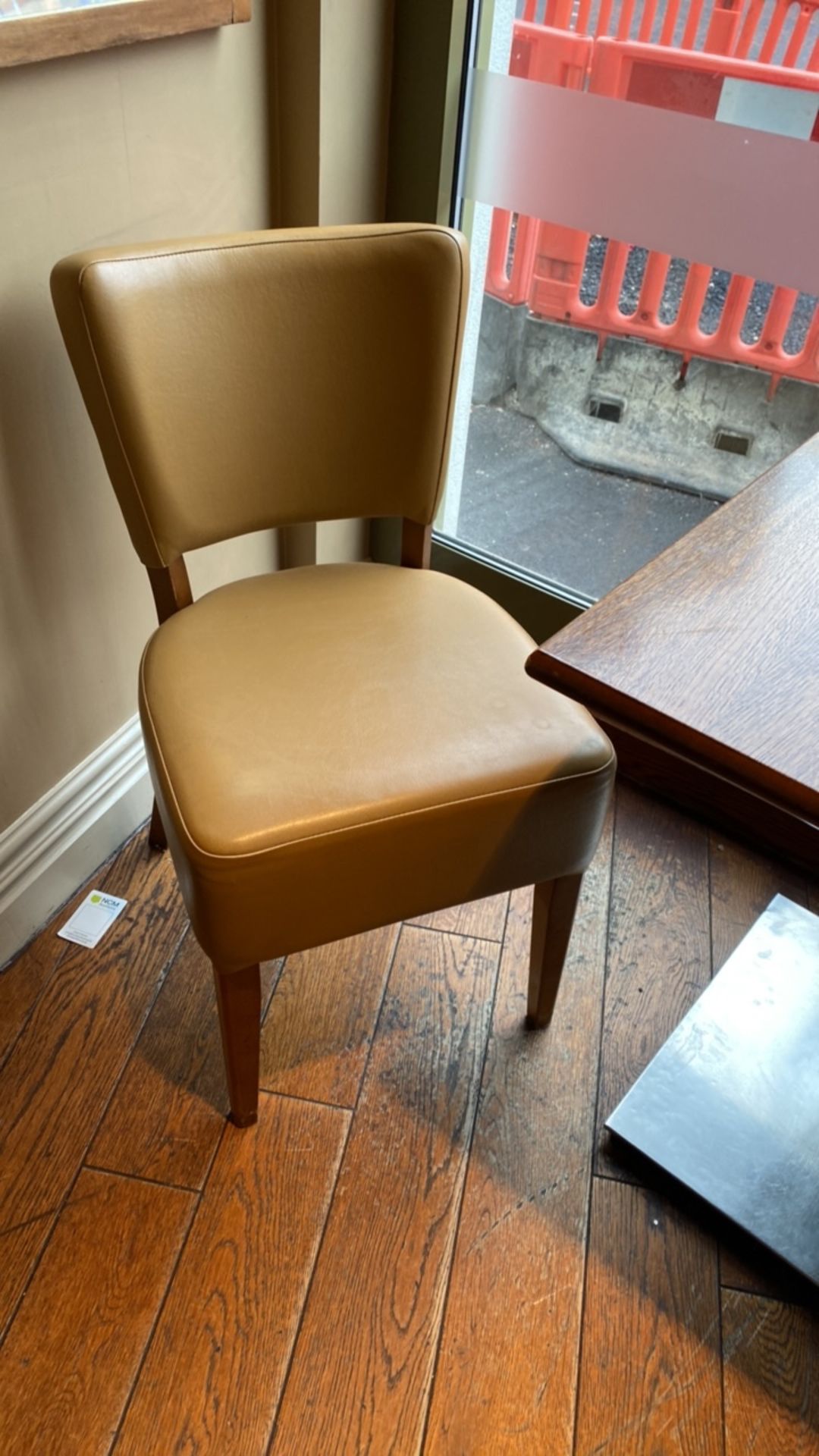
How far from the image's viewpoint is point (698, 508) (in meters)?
1.79

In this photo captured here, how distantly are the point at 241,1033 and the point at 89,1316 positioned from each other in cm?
32

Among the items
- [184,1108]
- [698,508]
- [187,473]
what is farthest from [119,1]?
[184,1108]

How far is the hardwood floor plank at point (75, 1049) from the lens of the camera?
1259 millimetres

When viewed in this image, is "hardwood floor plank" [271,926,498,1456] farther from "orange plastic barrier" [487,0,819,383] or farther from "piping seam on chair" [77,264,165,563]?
"orange plastic barrier" [487,0,819,383]

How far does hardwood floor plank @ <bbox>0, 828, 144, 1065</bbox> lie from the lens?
4.65ft

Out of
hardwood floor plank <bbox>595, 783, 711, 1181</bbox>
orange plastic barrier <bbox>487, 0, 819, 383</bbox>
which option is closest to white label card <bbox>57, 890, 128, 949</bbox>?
hardwood floor plank <bbox>595, 783, 711, 1181</bbox>

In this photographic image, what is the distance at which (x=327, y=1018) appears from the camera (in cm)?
145

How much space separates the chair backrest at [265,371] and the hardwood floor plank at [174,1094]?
580mm

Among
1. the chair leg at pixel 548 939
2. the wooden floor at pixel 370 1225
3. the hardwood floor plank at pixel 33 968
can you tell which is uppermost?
the chair leg at pixel 548 939

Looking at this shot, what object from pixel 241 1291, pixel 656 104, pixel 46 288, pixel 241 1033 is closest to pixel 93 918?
pixel 241 1033

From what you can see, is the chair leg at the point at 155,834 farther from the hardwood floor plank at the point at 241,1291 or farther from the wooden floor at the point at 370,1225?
the hardwood floor plank at the point at 241,1291

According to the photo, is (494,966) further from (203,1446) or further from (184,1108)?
(203,1446)

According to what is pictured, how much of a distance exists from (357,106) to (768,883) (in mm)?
1265

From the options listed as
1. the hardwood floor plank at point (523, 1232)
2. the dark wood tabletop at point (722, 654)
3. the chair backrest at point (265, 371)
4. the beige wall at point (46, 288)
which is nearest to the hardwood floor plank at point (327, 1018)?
the hardwood floor plank at point (523, 1232)
